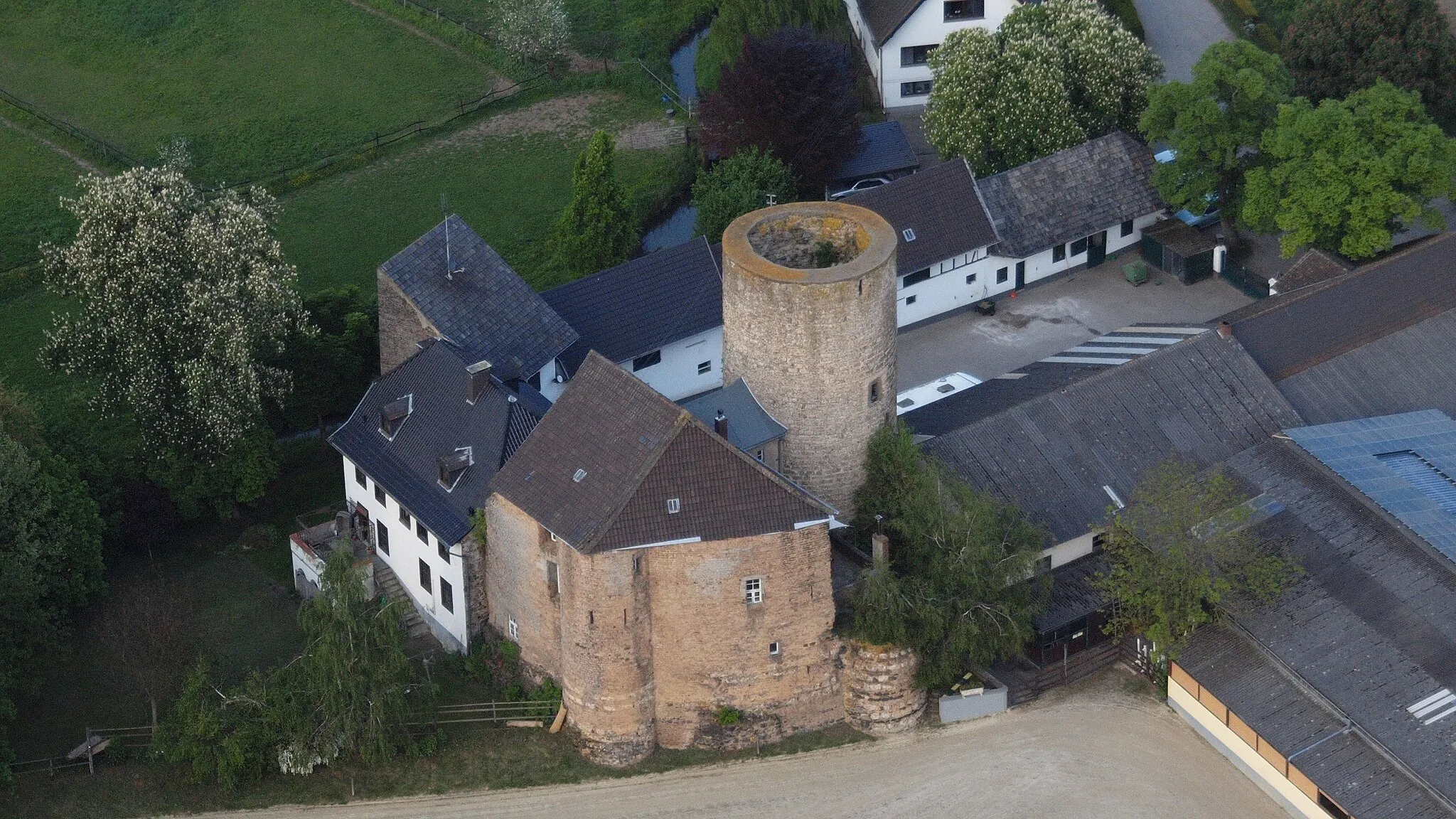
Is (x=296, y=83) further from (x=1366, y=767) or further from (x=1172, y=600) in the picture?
(x=1366, y=767)

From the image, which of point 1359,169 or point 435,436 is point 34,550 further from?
point 1359,169

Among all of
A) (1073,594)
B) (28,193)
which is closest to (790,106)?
(1073,594)

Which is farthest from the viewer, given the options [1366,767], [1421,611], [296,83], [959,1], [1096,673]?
[296,83]

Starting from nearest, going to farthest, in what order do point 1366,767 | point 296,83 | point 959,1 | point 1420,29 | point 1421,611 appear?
point 1366,767
point 1421,611
point 1420,29
point 959,1
point 296,83

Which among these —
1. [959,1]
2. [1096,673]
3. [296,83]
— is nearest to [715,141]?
[959,1]

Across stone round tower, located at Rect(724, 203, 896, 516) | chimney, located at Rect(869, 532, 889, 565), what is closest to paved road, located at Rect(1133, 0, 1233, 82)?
stone round tower, located at Rect(724, 203, 896, 516)
